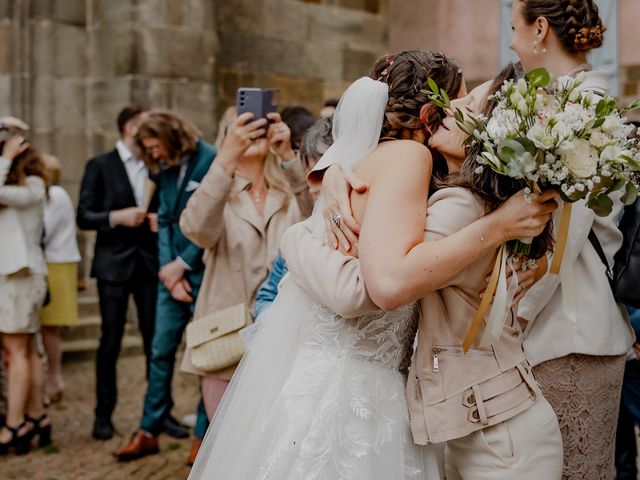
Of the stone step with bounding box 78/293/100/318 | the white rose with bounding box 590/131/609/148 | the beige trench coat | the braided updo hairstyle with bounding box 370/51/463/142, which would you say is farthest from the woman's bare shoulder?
the stone step with bounding box 78/293/100/318

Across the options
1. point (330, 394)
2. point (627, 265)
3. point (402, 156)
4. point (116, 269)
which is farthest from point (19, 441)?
point (402, 156)

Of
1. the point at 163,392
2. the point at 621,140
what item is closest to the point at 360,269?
the point at 621,140

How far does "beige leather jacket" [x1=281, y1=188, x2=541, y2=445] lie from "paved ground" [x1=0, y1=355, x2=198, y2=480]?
3777mm

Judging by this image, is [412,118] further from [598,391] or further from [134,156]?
[134,156]

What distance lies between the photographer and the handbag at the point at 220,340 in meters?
4.97

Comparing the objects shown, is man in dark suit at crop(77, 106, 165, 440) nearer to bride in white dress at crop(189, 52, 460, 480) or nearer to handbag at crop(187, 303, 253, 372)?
handbag at crop(187, 303, 253, 372)

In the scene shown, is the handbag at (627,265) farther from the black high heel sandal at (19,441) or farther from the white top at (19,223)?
the black high heel sandal at (19,441)

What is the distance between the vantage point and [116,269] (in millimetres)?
7324

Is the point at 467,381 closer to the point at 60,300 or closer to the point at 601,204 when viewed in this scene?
the point at 601,204

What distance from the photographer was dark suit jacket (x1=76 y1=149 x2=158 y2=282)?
734 centimetres

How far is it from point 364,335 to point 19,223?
15.3ft

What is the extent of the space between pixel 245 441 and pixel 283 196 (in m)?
2.52

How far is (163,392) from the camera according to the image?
258 inches

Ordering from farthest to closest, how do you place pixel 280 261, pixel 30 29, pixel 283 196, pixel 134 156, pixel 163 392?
pixel 30 29 → pixel 134 156 → pixel 163 392 → pixel 283 196 → pixel 280 261
